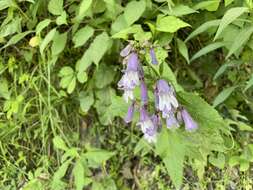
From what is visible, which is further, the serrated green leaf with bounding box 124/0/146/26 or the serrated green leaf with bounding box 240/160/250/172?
the serrated green leaf with bounding box 240/160/250/172

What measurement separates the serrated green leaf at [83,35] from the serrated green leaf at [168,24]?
22 centimetres

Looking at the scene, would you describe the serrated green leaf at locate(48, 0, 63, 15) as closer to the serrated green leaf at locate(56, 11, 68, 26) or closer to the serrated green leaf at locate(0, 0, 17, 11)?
the serrated green leaf at locate(56, 11, 68, 26)

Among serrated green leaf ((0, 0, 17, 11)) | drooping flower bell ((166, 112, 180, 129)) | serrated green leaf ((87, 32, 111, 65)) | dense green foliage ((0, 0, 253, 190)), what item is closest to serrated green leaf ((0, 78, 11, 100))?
dense green foliage ((0, 0, 253, 190))

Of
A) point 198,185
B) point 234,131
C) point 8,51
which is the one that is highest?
point 8,51

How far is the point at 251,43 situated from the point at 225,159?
1.26 feet

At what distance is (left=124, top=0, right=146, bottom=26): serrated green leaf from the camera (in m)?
1.33

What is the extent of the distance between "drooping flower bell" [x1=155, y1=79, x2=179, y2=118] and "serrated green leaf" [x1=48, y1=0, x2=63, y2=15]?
46 cm

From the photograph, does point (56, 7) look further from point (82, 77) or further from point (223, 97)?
point (223, 97)

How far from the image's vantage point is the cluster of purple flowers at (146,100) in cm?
113

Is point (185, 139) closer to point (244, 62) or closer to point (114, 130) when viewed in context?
point (244, 62)

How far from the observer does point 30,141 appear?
1782mm

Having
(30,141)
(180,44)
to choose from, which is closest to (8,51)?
(30,141)

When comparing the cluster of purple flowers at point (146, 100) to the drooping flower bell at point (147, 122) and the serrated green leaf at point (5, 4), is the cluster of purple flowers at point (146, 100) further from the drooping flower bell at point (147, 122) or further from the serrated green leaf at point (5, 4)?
the serrated green leaf at point (5, 4)

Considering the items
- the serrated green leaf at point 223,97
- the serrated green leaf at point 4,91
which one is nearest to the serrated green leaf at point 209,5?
the serrated green leaf at point 223,97
